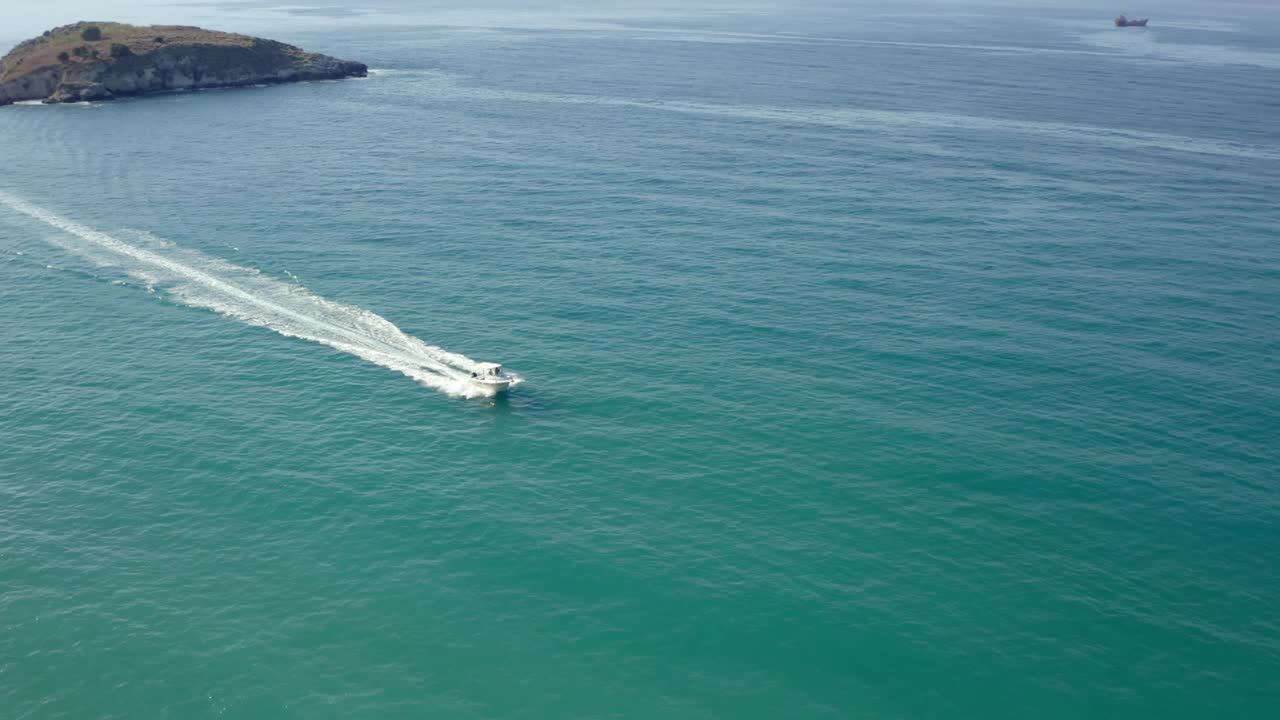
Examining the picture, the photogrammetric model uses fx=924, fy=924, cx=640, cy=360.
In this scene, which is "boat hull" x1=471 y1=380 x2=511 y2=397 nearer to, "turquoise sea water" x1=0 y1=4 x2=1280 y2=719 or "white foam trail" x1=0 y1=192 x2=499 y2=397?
"white foam trail" x1=0 y1=192 x2=499 y2=397

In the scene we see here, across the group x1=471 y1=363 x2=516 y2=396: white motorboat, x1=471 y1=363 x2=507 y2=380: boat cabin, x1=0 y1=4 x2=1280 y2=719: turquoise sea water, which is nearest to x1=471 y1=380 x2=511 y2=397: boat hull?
x1=471 y1=363 x2=516 y2=396: white motorboat

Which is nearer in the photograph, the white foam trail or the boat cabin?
the boat cabin

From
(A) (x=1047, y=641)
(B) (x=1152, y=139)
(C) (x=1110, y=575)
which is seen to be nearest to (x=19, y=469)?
(A) (x=1047, y=641)

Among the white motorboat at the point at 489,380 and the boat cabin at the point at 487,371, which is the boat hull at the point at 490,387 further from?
the boat cabin at the point at 487,371

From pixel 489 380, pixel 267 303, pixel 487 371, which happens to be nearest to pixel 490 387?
pixel 489 380

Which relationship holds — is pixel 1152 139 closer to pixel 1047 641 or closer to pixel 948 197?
pixel 948 197

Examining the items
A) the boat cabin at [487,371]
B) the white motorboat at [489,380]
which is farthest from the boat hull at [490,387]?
the boat cabin at [487,371]
